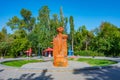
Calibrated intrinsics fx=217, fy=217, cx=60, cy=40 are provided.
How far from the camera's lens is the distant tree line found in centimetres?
4297

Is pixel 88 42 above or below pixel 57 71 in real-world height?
above

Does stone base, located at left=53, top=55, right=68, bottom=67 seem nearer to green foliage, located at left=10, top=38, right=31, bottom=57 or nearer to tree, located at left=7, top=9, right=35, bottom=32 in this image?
green foliage, located at left=10, top=38, right=31, bottom=57

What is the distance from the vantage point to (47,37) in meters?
Answer: 46.2

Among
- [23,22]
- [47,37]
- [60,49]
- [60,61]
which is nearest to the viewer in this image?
[60,61]

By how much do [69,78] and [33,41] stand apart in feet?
117

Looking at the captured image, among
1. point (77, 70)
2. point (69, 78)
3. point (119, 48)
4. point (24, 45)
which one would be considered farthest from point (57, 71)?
point (24, 45)

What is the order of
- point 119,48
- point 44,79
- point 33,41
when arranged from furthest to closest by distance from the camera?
1. point 33,41
2. point 119,48
3. point 44,79

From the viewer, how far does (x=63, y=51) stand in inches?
761

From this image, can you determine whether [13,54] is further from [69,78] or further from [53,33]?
[69,78]

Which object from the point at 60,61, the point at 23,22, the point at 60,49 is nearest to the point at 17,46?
the point at 23,22

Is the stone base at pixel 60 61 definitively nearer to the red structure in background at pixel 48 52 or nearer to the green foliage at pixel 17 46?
the green foliage at pixel 17 46

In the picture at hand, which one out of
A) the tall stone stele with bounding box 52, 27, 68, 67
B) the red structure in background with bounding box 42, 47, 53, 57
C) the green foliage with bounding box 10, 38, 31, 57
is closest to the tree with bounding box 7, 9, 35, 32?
the red structure in background with bounding box 42, 47, 53, 57

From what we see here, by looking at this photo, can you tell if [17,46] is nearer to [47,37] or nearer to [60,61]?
[47,37]

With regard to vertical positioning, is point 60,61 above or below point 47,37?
below
